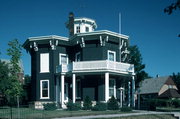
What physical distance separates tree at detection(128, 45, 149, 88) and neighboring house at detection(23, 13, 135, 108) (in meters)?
7.74

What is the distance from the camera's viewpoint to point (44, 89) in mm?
28984

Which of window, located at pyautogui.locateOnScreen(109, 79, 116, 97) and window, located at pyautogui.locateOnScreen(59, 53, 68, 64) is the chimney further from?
window, located at pyautogui.locateOnScreen(109, 79, 116, 97)

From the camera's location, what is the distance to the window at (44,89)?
2883cm

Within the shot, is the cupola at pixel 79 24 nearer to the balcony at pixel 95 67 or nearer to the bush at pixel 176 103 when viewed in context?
the balcony at pixel 95 67

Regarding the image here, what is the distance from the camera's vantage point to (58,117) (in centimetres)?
1733

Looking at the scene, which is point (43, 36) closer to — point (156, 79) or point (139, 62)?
point (139, 62)

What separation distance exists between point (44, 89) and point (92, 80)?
589cm

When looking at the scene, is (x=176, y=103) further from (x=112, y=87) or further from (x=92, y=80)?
(x=92, y=80)

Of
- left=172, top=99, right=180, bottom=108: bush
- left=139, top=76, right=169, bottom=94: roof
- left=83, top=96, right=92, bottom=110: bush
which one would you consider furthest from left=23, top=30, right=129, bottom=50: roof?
left=139, top=76, right=169, bottom=94: roof

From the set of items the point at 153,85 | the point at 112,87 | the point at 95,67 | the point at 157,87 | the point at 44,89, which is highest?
the point at 95,67

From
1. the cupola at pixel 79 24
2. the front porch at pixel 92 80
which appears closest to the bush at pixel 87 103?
the front porch at pixel 92 80

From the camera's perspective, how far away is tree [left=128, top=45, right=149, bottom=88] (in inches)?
1492

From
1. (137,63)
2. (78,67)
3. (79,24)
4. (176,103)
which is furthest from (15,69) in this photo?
(176,103)

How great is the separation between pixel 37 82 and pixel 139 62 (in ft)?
55.5
